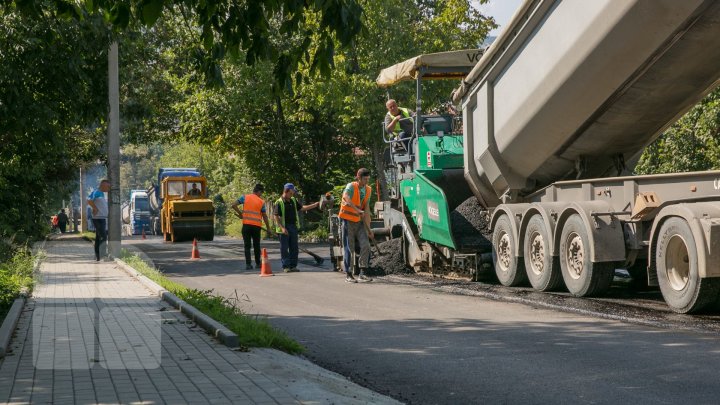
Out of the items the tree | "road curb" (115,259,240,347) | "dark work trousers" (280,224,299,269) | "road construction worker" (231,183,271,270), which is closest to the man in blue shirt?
"road construction worker" (231,183,271,270)

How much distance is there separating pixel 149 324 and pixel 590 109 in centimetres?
551

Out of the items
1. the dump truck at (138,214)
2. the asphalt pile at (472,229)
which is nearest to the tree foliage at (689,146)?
the asphalt pile at (472,229)

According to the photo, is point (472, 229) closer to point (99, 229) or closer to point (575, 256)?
point (575, 256)

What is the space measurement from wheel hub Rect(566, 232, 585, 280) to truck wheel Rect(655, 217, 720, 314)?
1.46 meters

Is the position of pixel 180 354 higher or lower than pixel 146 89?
lower

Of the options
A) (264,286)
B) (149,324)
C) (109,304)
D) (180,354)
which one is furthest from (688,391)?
(264,286)

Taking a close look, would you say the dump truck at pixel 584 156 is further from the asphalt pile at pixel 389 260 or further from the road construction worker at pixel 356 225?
the asphalt pile at pixel 389 260

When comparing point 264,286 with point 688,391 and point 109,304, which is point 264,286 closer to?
point 109,304

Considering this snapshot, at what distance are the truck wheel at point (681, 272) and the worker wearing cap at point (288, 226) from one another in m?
8.80

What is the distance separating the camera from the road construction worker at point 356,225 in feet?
51.9

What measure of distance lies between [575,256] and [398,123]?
5488 millimetres

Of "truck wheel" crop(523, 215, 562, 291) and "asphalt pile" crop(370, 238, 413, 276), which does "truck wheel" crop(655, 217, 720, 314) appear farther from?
"asphalt pile" crop(370, 238, 413, 276)

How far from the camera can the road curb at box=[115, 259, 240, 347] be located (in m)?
8.47

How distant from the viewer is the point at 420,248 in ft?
53.0
